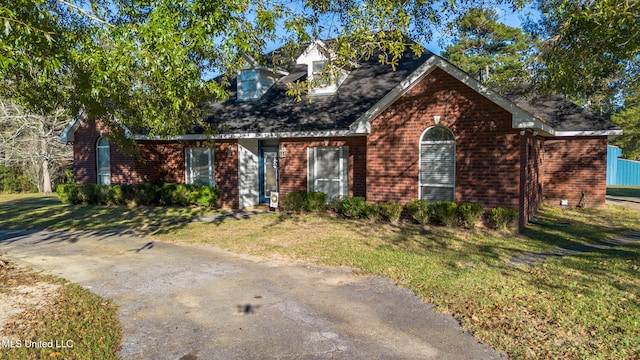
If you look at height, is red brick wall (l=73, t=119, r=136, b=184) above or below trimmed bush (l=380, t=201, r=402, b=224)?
above

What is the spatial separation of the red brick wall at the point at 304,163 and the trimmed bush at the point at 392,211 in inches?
66.1

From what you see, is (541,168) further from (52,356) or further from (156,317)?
(52,356)

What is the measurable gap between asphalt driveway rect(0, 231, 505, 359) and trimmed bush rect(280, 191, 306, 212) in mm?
5379

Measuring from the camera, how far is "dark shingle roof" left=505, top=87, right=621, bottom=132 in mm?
15141

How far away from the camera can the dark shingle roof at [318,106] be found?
1448 cm

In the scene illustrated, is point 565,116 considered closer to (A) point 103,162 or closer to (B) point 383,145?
(B) point 383,145

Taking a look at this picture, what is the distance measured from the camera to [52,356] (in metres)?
4.41

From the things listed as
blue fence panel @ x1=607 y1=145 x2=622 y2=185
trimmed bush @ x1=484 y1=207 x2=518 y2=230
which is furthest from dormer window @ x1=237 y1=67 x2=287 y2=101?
blue fence panel @ x1=607 y1=145 x2=622 y2=185

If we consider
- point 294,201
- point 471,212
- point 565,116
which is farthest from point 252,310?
point 565,116

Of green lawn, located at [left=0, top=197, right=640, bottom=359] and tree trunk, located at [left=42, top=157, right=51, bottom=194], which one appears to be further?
tree trunk, located at [left=42, top=157, right=51, bottom=194]

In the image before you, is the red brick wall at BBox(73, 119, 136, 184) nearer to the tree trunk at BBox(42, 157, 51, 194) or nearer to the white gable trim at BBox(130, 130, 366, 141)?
the white gable trim at BBox(130, 130, 366, 141)

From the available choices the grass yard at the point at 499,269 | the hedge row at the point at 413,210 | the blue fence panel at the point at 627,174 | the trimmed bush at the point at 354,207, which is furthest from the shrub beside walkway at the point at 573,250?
the blue fence panel at the point at 627,174

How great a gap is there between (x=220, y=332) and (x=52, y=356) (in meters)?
1.72

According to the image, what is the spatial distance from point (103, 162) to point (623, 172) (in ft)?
122
